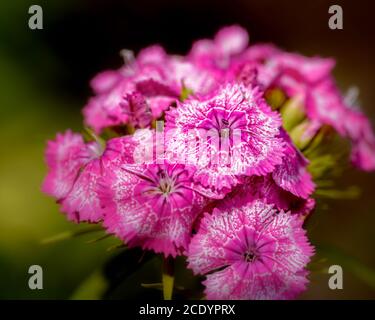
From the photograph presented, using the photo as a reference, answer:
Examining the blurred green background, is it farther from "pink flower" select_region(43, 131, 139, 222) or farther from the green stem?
the green stem

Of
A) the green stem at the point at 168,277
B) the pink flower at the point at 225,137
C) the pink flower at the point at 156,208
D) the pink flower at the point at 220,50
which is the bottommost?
the green stem at the point at 168,277

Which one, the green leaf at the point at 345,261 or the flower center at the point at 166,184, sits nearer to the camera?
the flower center at the point at 166,184

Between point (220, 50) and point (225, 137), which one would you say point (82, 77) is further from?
point (225, 137)

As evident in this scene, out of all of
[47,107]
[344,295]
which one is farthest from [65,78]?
[344,295]

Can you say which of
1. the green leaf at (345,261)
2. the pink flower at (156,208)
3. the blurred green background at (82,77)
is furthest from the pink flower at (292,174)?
the blurred green background at (82,77)

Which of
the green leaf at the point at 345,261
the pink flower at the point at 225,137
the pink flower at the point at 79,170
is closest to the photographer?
the pink flower at the point at 225,137

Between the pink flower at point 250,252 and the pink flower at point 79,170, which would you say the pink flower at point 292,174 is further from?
the pink flower at point 79,170

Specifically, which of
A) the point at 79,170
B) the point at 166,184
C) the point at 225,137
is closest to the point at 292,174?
the point at 225,137

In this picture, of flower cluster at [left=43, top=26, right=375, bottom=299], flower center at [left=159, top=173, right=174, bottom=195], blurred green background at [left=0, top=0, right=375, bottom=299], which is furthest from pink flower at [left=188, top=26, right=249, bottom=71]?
blurred green background at [left=0, top=0, right=375, bottom=299]
